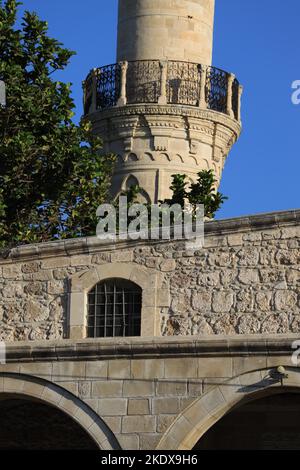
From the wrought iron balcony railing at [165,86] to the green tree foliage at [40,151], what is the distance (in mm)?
5414

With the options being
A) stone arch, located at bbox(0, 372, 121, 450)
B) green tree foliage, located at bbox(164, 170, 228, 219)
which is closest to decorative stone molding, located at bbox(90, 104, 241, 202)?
green tree foliage, located at bbox(164, 170, 228, 219)

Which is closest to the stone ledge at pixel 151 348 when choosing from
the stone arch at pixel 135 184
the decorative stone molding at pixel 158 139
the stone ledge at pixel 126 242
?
the stone ledge at pixel 126 242

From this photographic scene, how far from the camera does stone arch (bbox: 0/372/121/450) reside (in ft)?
67.6

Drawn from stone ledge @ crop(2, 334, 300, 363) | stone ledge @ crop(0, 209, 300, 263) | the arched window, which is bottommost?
stone ledge @ crop(2, 334, 300, 363)

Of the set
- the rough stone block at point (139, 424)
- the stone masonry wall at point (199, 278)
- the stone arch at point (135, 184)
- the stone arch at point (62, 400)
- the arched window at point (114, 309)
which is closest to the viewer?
the rough stone block at point (139, 424)

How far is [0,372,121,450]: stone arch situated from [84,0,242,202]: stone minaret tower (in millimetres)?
13796

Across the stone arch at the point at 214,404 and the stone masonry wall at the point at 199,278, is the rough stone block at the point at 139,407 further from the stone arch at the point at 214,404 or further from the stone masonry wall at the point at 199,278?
the stone masonry wall at the point at 199,278

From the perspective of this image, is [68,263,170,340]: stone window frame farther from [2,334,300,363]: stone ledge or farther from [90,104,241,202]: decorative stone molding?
[90,104,241,202]: decorative stone molding

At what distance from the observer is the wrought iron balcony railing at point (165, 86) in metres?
35.2

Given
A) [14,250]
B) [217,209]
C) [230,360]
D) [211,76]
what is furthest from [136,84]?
[230,360]

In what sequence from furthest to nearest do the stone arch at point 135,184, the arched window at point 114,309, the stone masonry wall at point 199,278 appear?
1. the stone arch at point 135,184
2. the arched window at point 114,309
3. the stone masonry wall at point 199,278

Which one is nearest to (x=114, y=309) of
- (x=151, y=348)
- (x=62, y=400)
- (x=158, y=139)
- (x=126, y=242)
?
(x=126, y=242)

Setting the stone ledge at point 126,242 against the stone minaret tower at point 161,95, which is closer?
the stone ledge at point 126,242
